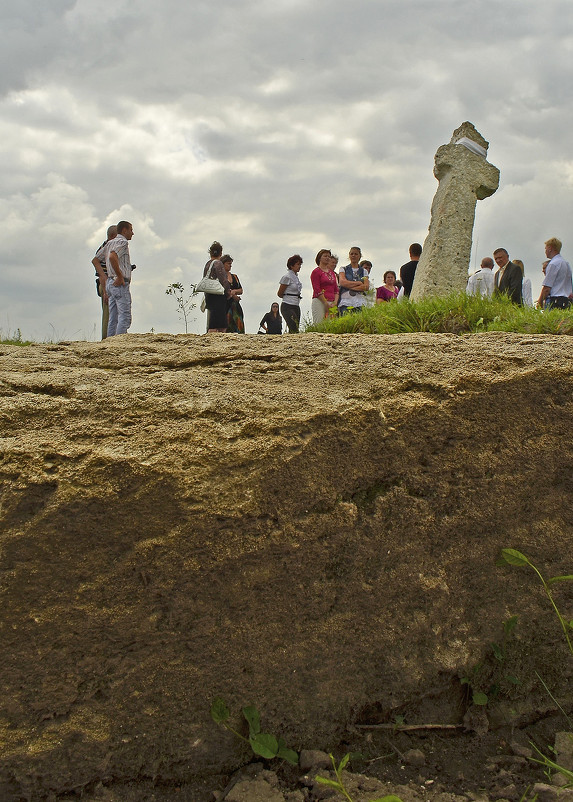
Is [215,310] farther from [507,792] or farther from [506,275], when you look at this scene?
[507,792]

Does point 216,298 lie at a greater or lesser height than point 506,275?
lesser

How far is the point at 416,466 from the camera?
205 cm

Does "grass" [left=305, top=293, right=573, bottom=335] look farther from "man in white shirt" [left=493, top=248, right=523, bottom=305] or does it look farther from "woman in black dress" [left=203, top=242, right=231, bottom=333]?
"woman in black dress" [left=203, top=242, right=231, bottom=333]

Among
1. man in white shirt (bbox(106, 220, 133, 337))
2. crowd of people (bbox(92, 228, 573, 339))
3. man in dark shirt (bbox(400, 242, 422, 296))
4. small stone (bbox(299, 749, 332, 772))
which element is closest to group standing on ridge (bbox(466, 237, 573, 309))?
crowd of people (bbox(92, 228, 573, 339))

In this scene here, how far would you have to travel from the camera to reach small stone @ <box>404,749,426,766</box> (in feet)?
6.81

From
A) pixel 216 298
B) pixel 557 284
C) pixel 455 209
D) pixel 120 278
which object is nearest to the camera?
pixel 120 278

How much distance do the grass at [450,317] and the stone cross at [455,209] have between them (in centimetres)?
209

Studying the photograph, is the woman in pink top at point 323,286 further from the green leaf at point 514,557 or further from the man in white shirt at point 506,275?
the green leaf at point 514,557

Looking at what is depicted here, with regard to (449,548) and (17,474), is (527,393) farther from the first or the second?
(17,474)

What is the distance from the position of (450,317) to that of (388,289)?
171 inches

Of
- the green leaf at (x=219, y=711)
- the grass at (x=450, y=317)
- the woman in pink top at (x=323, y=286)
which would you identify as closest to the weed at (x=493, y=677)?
the green leaf at (x=219, y=711)

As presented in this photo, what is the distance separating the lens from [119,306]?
6.95m

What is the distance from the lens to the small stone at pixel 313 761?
2008mm

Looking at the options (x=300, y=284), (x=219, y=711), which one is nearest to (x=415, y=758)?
(x=219, y=711)
